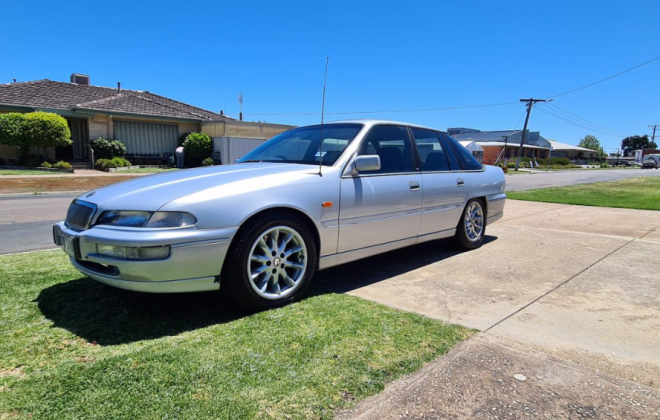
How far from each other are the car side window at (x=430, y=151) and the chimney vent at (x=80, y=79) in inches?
1194

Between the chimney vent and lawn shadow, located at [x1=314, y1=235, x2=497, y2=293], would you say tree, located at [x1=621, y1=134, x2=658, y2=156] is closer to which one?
the chimney vent

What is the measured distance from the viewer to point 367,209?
388cm

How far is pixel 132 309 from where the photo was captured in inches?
126

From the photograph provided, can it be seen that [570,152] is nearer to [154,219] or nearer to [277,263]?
[277,263]

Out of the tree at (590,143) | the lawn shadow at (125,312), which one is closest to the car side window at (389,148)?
the lawn shadow at (125,312)

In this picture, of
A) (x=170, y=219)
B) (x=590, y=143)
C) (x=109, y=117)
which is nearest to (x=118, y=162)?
(x=109, y=117)

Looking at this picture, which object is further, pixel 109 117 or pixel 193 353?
pixel 109 117

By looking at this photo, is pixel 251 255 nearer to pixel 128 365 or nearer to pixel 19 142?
pixel 128 365

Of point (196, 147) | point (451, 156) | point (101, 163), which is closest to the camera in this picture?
point (451, 156)

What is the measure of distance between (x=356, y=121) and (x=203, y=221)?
7.07 feet

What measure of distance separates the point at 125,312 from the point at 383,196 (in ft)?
7.79

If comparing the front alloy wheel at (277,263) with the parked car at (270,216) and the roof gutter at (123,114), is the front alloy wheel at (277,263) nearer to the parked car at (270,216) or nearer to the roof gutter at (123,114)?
the parked car at (270,216)

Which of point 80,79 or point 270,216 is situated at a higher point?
point 80,79

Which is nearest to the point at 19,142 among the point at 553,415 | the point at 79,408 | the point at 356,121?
the point at 356,121
